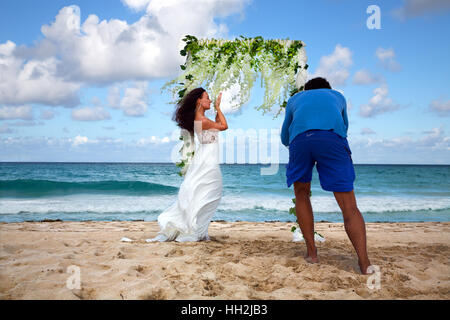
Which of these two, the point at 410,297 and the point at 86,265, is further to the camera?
the point at 86,265

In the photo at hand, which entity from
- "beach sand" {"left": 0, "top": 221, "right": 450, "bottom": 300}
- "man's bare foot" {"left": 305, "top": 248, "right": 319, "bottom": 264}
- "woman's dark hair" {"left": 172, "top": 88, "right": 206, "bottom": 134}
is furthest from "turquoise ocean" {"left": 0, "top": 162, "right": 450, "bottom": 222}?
"man's bare foot" {"left": 305, "top": 248, "right": 319, "bottom": 264}

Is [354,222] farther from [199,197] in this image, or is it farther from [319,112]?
[199,197]

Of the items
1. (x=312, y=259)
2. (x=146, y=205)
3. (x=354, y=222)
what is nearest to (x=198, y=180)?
(x=312, y=259)

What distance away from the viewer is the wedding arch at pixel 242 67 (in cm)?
486

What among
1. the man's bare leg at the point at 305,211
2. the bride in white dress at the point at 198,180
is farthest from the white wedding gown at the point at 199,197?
the man's bare leg at the point at 305,211

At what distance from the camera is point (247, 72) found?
5.00m

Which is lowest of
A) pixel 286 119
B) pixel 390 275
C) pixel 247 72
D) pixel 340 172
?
pixel 390 275

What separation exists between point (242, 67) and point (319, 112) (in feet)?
7.38

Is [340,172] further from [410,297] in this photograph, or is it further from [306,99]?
[410,297]

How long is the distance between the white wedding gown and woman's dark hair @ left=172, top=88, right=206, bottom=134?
24 cm

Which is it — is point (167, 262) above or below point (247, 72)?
below

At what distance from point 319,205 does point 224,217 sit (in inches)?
173

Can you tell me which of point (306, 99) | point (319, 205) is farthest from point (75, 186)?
point (306, 99)

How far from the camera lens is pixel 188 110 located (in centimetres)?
465
